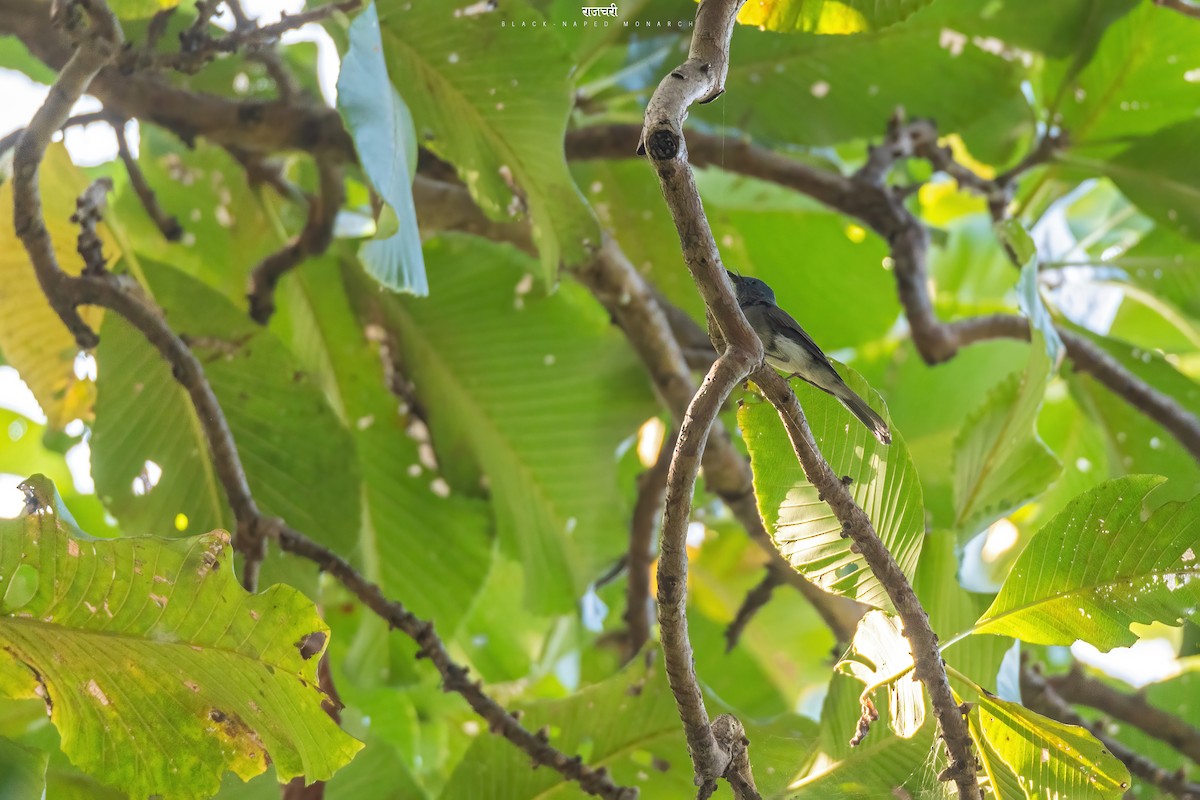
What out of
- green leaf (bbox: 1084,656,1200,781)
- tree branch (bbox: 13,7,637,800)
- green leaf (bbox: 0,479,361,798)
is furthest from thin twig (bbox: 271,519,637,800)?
green leaf (bbox: 1084,656,1200,781)

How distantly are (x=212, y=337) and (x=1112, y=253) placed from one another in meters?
1.70

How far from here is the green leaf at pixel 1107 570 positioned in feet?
3.10

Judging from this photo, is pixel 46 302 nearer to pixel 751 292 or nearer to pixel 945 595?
pixel 751 292

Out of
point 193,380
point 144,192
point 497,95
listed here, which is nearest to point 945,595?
point 497,95

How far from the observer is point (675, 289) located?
2045 millimetres

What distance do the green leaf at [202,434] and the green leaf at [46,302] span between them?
0.42ft

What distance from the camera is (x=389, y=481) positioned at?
1.91 metres

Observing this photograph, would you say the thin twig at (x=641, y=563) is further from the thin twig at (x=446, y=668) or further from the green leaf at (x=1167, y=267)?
the green leaf at (x=1167, y=267)

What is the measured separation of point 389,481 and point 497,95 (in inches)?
31.7

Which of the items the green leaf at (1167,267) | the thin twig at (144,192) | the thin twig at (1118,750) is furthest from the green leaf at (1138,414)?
the thin twig at (144,192)

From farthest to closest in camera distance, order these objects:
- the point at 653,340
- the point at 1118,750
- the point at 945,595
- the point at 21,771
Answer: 1. the point at 653,340
2. the point at 1118,750
3. the point at 945,595
4. the point at 21,771

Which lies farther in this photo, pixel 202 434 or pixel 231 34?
pixel 202 434

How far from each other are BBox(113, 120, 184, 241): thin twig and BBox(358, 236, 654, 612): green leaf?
378 mm

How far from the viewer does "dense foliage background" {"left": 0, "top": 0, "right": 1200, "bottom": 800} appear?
3.30 ft
